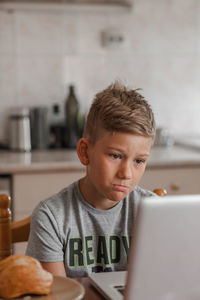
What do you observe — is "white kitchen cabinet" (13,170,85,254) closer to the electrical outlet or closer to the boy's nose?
the electrical outlet

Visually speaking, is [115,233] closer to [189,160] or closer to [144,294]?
[144,294]

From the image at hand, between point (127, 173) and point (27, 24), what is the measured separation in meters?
2.11

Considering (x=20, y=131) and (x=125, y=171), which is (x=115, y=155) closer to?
(x=125, y=171)

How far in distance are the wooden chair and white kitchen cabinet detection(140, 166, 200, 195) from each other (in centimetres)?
133

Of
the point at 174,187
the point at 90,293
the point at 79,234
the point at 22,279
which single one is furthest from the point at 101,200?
the point at 174,187

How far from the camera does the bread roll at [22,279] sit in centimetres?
84

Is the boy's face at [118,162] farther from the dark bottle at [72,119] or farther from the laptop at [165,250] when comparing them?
the dark bottle at [72,119]

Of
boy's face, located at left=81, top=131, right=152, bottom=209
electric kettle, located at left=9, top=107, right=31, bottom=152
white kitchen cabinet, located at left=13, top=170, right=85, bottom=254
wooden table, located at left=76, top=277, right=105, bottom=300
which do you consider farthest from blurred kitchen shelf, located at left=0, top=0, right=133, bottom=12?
wooden table, located at left=76, top=277, right=105, bottom=300

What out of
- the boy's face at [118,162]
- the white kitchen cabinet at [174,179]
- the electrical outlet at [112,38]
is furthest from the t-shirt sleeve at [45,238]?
the electrical outlet at [112,38]

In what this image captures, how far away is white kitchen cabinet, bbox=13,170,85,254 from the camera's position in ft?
8.20

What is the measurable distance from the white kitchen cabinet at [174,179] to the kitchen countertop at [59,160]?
0.09 feet

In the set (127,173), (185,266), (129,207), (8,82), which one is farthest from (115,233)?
(8,82)

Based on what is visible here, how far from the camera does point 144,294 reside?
0.78 meters

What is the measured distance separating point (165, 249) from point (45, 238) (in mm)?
464
